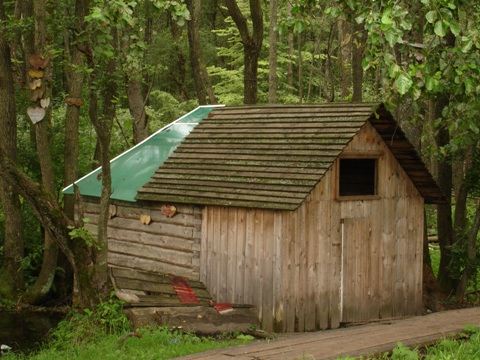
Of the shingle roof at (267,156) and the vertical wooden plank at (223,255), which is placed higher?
the shingle roof at (267,156)

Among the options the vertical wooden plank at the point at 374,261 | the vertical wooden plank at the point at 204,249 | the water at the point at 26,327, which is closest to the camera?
the water at the point at 26,327

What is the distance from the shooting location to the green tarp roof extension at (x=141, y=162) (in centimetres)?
1475

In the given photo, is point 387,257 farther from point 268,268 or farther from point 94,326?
point 94,326

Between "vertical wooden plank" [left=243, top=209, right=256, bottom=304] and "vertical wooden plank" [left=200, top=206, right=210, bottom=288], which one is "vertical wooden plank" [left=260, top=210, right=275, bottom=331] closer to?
"vertical wooden plank" [left=243, top=209, right=256, bottom=304]

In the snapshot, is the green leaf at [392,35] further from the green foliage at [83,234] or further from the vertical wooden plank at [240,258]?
the vertical wooden plank at [240,258]

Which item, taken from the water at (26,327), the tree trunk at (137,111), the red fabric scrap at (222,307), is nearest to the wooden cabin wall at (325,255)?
the red fabric scrap at (222,307)

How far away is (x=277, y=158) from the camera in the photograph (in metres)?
13.3

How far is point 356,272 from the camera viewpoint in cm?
1332

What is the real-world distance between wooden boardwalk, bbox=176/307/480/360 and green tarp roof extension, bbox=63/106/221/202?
5.99 meters

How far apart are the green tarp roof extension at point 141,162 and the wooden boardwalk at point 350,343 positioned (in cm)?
599

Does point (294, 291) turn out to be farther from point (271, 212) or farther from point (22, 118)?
point (22, 118)

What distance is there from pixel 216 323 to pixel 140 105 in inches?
480

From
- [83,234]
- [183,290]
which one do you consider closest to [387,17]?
[83,234]

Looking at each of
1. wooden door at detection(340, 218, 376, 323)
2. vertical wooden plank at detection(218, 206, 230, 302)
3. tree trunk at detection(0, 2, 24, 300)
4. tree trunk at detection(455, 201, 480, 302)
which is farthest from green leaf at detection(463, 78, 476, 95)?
tree trunk at detection(0, 2, 24, 300)
